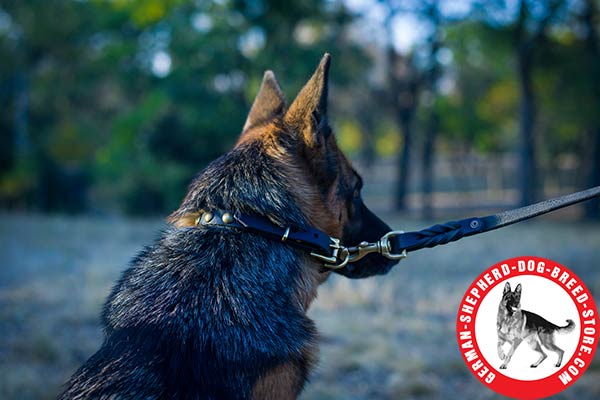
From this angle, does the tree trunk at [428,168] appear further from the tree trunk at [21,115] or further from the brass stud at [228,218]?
the brass stud at [228,218]

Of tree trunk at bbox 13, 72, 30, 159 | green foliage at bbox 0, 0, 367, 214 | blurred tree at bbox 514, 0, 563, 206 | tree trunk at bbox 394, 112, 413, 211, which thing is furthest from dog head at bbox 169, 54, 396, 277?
tree trunk at bbox 13, 72, 30, 159

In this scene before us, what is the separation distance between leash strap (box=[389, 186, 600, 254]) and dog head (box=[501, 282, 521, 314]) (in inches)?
12.3

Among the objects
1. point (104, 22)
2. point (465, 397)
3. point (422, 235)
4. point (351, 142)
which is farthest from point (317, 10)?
point (351, 142)

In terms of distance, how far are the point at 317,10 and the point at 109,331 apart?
24014 millimetres

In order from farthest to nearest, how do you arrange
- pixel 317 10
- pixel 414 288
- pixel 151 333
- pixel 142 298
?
pixel 317 10 → pixel 414 288 → pixel 142 298 → pixel 151 333

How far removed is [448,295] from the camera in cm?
975

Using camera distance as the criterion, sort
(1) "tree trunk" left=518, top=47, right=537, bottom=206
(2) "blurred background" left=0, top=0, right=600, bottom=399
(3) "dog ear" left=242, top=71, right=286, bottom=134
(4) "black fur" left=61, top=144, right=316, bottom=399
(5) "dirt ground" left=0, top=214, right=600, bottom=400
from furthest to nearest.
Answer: (1) "tree trunk" left=518, top=47, right=537, bottom=206
(2) "blurred background" left=0, top=0, right=600, bottom=399
(5) "dirt ground" left=0, top=214, right=600, bottom=400
(3) "dog ear" left=242, top=71, right=286, bottom=134
(4) "black fur" left=61, top=144, right=316, bottom=399

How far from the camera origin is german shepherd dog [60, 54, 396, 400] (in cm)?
229

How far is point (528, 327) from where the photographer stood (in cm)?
280

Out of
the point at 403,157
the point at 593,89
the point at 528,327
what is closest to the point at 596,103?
the point at 593,89

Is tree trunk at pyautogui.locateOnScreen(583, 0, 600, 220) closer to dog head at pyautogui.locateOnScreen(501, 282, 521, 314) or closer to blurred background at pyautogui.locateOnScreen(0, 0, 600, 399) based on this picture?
blurred background at pyautogui.locateOnScreen(0, 0, 600, 399)

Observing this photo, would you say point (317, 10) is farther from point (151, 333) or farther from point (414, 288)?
point (151, 333)

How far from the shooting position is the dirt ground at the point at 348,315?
5.68m

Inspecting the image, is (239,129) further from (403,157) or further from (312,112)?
(312,112)
